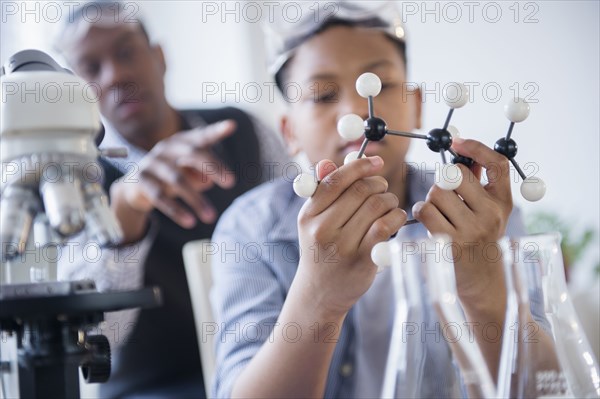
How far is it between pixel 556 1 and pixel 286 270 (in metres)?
1.26

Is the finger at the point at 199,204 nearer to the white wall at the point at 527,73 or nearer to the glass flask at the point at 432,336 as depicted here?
the white wall at the point at 527,73

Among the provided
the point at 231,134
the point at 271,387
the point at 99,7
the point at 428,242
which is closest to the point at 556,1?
the point at 231,134

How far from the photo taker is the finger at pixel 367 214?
0.58 meters

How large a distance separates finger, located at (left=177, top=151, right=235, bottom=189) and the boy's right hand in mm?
1270

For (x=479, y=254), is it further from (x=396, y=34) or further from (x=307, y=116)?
(x=396, y=34)

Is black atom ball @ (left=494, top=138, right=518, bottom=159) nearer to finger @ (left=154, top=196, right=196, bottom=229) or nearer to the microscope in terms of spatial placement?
the microscope

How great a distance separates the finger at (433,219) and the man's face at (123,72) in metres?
1.28

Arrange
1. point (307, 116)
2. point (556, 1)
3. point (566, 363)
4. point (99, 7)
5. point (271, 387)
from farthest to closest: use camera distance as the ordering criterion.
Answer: point (556, 1) → point (99, 7) → point (307, 116) → point (271, 387) → point (566, 363)

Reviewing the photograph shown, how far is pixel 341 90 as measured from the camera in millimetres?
1000

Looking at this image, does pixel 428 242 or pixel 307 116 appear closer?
pixel 428 242

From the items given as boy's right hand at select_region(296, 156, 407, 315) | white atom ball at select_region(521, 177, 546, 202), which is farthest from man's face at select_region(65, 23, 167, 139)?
white atom ball at select_region(521, 177, 546, 202)

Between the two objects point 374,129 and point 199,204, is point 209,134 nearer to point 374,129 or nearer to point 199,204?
point 199,204

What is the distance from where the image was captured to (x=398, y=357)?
50 centimetres

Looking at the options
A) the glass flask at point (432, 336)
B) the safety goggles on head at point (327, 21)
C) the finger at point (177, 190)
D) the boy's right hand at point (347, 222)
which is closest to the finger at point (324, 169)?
the boy's right hand at point (347, 222)
